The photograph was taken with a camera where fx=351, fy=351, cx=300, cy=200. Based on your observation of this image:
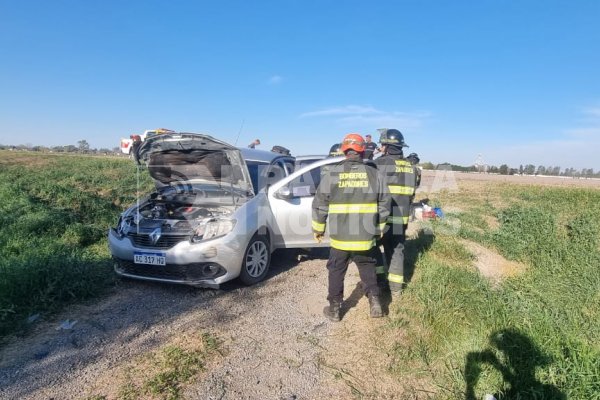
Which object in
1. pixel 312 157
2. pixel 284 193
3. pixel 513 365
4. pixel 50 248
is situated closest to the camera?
pixel 513 365

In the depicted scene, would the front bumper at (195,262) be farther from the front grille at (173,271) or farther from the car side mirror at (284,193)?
the car side mirror at (284,193)

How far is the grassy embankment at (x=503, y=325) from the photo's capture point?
2.53 meters

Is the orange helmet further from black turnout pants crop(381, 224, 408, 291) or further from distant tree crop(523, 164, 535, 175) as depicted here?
distant tree crop(523, 164, 535, 175)

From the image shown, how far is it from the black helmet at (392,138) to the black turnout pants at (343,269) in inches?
57.8

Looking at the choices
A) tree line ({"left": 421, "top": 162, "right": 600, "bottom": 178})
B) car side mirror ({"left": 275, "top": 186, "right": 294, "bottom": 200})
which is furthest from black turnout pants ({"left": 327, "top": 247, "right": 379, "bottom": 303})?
tree line ({"left": 421, "top": 162, "right": 600, "bottom": 178})

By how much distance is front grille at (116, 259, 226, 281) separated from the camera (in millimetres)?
4012

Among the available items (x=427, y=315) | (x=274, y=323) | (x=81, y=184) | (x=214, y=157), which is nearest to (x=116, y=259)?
(x=214, y=157)

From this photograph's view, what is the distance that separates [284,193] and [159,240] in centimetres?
169

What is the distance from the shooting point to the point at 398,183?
4.27 meters

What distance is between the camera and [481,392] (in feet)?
Answer: 8.11

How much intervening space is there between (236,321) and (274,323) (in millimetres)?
390

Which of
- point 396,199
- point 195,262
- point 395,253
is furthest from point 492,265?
point 195,262

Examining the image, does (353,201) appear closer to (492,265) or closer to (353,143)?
(353,143)

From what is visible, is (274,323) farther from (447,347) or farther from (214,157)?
(214,157)
